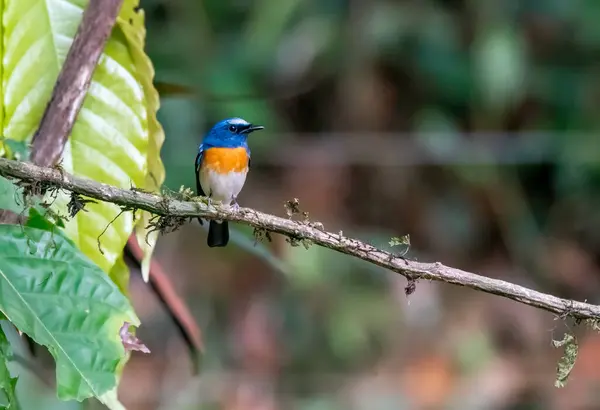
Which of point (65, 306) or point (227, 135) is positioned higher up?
point (227, 135)

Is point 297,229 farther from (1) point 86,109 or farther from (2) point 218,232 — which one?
(2) point 218,232

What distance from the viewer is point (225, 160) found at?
2.25 metres

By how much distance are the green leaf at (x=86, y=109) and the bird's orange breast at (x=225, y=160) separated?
909 mm

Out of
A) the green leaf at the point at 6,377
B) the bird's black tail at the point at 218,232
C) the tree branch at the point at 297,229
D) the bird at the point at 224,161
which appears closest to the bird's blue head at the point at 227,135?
the bird at the point at 224,161

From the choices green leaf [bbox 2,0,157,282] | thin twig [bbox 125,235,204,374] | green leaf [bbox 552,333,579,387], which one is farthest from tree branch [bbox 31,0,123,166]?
green leaf [bbox 552,333,579,387]

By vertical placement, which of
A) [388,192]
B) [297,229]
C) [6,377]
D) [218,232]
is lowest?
[6,377]

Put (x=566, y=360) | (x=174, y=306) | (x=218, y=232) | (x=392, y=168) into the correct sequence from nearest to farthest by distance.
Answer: (x=566, y=360) → (x=174, y=306) → (x=218, y=232) → (x=392, y=168)

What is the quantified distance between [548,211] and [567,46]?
84cm

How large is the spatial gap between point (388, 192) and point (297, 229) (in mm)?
4046

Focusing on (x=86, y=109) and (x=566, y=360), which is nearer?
(x=566, y=360)

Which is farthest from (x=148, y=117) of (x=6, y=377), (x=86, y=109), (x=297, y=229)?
(x=6, y=377)

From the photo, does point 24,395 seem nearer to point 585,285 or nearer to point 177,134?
point 177,134

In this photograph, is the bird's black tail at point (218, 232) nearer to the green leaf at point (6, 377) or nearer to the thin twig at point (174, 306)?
the thin twig at point (174, 306)

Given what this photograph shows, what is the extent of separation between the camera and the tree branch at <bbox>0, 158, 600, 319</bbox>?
997 mm
